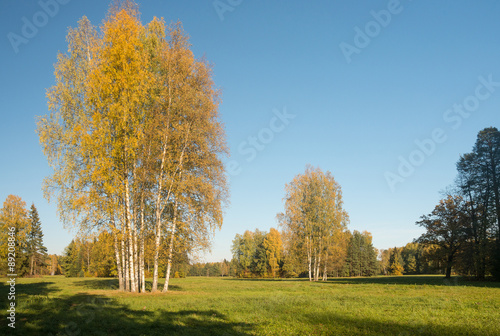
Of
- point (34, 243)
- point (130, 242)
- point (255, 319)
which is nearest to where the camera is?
point (255, 319)

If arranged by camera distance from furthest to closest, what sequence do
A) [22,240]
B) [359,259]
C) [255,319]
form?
[359,259] < [22,240] < [255,319]

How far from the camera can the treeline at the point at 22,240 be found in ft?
149

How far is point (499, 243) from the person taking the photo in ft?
117

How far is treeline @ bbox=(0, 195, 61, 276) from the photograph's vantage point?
45.4 metres

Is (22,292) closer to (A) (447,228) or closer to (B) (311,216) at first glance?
(B) (311,216)

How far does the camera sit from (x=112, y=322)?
1098 cm

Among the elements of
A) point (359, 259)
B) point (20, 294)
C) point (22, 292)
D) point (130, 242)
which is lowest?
point (359, 259)

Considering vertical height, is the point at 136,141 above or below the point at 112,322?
above

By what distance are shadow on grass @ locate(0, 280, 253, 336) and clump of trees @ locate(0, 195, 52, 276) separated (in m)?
38.9

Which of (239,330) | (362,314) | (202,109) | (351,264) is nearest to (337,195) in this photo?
(202,109)

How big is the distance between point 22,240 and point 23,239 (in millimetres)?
210

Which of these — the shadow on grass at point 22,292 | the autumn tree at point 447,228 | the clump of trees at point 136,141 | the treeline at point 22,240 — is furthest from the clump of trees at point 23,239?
the autumn tree at point 447,228

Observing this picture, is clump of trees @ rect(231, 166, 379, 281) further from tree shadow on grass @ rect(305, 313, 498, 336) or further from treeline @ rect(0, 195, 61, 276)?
treeline @ rect(0, 195, 61, 276)

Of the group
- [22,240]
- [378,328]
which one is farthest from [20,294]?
[22,240]
